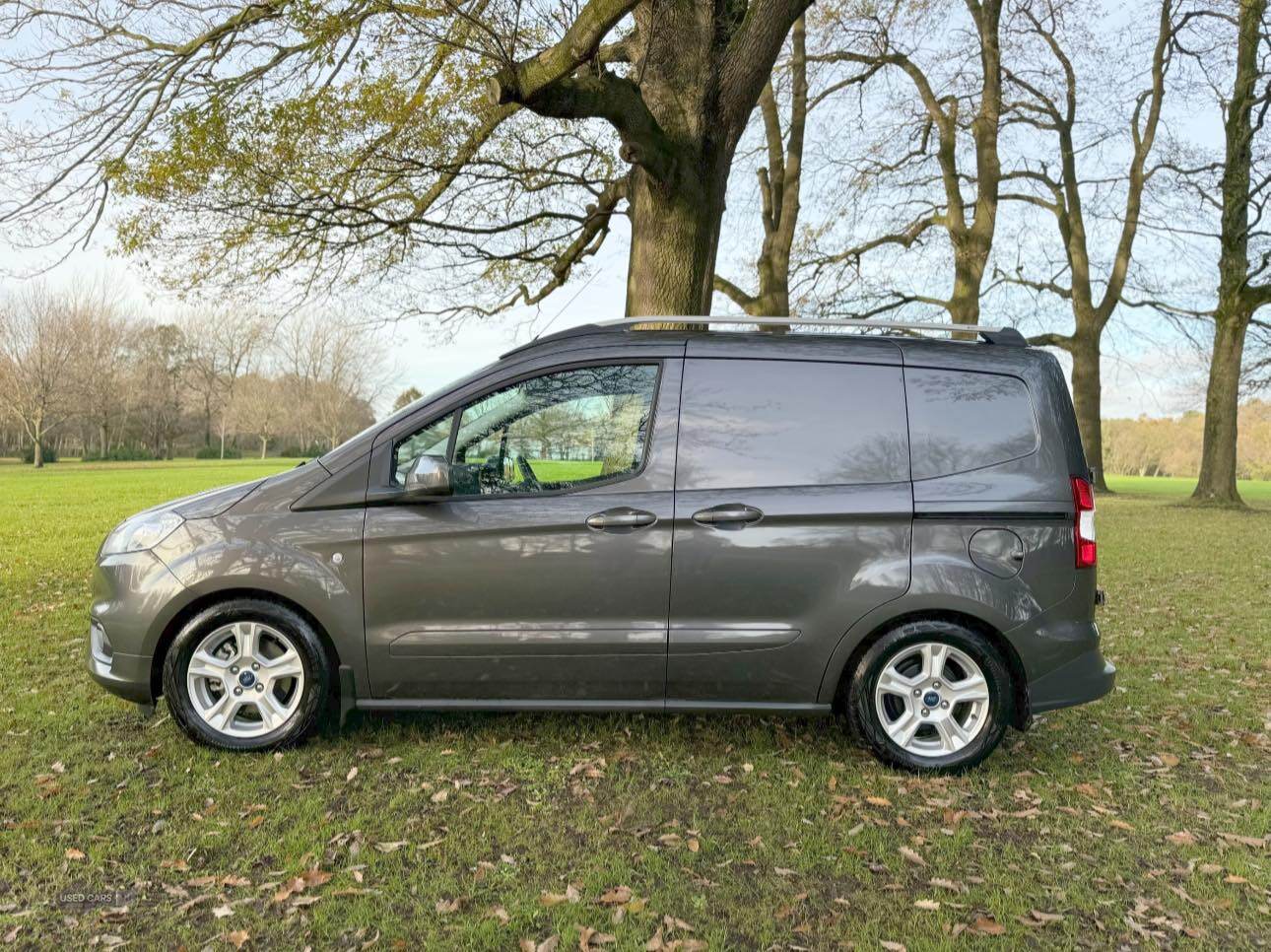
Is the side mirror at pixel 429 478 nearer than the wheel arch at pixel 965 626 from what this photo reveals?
Yes

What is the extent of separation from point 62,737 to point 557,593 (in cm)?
260

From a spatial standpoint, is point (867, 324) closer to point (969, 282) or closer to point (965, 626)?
point (965, 626)

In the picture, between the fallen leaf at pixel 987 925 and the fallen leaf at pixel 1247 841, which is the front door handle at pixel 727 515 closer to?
the fallen leaf at pixel 987 925

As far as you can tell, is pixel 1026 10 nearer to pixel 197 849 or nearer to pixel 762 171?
pixel 762 171

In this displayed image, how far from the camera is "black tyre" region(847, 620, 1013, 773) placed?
162 inches

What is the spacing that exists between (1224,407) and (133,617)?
77.1 ft

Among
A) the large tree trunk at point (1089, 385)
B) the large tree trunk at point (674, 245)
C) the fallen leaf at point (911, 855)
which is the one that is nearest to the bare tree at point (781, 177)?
the large tree trunk at point (674, 245)

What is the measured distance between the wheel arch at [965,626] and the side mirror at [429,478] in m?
1.91

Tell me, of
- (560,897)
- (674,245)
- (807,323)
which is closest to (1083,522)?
(807,323)

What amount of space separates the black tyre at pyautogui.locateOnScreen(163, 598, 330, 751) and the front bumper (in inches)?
4.4

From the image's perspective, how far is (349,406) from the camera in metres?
59.3

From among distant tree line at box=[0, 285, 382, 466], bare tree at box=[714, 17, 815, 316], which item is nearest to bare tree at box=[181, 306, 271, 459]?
distant tree line at box=[0, 285, 382, 466]

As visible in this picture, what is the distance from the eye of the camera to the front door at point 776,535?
4.04m

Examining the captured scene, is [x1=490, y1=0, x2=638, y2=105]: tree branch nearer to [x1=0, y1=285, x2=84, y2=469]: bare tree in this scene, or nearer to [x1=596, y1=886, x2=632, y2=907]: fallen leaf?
[x1=596, y1=886, x2=632, y2=907]: fallen leaf
